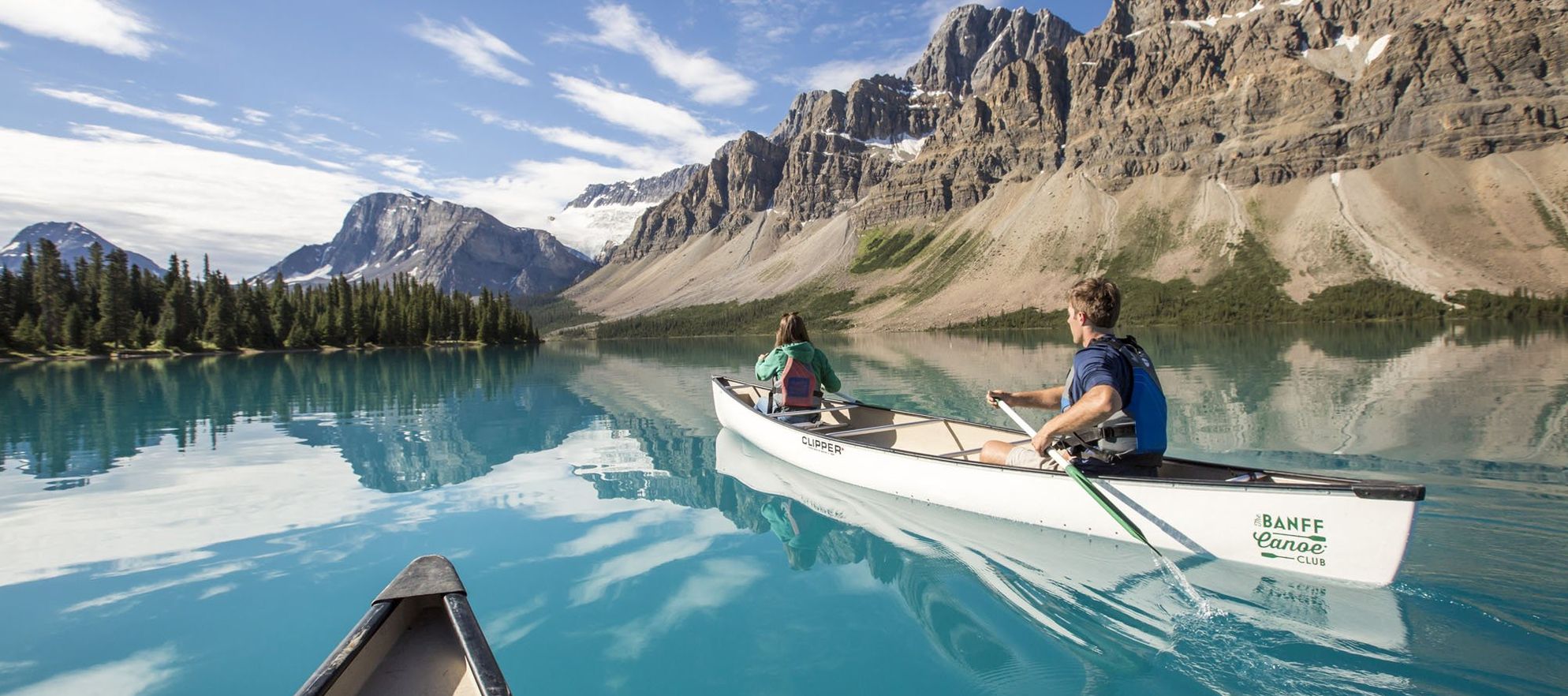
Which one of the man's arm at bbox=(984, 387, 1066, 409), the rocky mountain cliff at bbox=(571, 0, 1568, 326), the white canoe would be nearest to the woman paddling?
the white canoe

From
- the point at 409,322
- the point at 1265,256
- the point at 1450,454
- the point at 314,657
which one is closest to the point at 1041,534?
the point at 314,657

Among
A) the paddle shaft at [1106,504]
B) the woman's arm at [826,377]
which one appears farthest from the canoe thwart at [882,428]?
the paddle shaft at [1106,504]

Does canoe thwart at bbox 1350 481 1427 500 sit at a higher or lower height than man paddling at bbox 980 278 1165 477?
lower

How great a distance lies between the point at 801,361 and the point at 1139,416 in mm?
8591

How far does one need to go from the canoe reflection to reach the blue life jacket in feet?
5.13

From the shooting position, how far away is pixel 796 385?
16688mm

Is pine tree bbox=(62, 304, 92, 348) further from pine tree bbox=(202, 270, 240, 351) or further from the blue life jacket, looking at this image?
the blue life jacket

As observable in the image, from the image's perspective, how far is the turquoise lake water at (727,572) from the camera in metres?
6.77

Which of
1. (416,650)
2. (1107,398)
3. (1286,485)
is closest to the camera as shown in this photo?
(416,650)

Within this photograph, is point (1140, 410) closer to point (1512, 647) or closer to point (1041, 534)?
point (1041, 534)

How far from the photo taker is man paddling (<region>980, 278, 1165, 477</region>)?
326 inches

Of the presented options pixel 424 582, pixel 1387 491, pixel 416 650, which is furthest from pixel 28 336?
pixel 1387 491

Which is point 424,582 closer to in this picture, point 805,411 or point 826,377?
point 805,411

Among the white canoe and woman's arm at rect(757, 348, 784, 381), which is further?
woman's arm at rect(757, 348, 784, 381)
